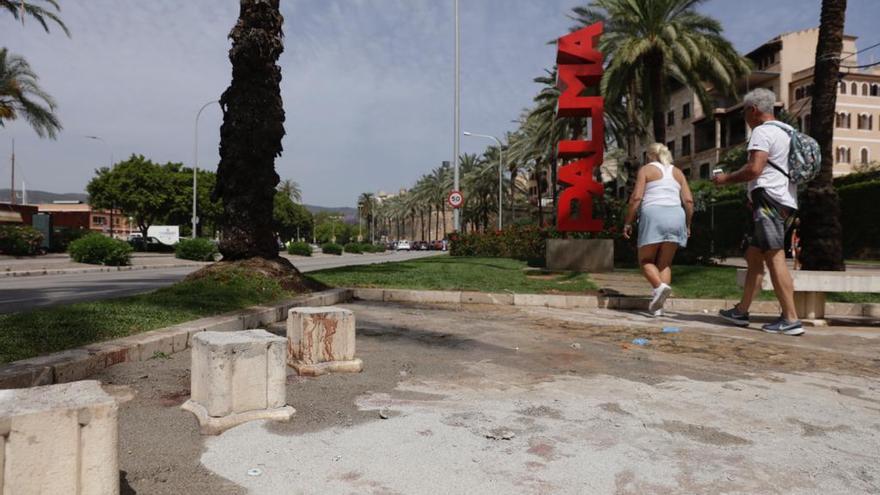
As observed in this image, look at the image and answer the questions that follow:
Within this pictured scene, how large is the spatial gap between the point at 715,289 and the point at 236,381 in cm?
835

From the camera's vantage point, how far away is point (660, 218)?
6973mm

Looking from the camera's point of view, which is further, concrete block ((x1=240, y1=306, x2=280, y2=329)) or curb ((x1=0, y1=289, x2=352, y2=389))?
concrete block ((x1=240, y1=306, x2=280, y2=329))

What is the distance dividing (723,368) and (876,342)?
2.45m

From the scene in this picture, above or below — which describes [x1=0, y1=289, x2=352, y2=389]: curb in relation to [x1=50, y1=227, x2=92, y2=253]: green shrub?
below

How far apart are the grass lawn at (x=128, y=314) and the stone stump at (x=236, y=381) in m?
1.51

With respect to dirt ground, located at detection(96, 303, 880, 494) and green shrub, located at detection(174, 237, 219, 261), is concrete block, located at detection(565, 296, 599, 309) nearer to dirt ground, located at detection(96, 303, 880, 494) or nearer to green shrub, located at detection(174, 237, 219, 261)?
dirt ground, located at detection(96, 303, 880, 494)

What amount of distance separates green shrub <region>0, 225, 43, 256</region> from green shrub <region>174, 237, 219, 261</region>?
6.42 metres

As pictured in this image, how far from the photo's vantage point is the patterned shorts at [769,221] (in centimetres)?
583

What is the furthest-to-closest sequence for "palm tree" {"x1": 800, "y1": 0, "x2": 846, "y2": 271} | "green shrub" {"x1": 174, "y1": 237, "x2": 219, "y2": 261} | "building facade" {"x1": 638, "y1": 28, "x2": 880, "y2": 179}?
"building facade" {"x1": 638, "y1": 28, "x2": 880, "y2": 179} → "green shrub" {"x1": 174, "y1": 237, "x2": 219, "y2": 261} → "palm tree" {"x1": 800, "y1": 0, "x2": 846, "y2": 271}

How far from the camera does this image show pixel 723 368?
13.9ft

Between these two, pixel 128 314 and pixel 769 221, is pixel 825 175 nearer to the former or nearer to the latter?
pixel 769 221

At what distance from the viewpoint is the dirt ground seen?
7.42ft

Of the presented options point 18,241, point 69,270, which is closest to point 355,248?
point 18,241

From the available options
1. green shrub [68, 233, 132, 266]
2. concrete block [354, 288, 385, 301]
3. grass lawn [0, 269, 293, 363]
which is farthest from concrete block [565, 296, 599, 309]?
green shrub [68, 233, 132, 266]
